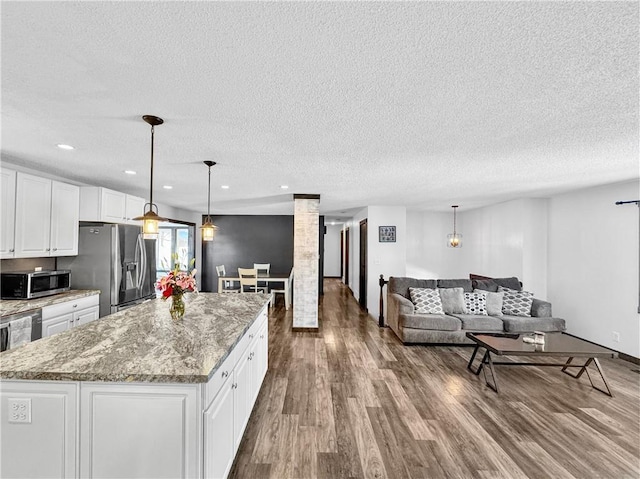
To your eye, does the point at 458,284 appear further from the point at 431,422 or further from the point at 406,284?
the point at 431,422

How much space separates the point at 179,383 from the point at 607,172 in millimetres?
4797

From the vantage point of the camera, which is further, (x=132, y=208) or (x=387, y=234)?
(x=387, y=234)

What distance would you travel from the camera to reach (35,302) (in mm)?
3371

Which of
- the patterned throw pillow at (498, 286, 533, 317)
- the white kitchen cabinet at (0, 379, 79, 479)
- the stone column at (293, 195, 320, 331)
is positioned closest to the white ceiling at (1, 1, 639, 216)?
the white kitchen cabinet at (0, 379, 79, 479)

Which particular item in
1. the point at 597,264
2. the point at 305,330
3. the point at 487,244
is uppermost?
the point at 487,244

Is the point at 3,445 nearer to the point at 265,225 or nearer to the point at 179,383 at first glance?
the point at 179,383

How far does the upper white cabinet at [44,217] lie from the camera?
3.36m

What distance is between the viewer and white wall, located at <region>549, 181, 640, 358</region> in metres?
4.25

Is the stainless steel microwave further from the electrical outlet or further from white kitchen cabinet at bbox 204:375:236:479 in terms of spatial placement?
white kitchen cabinet at bbox 204:375:236:479

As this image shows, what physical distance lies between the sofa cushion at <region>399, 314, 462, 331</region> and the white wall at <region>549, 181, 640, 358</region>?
2011mm

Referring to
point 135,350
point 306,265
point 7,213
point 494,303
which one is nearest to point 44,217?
point 7,213

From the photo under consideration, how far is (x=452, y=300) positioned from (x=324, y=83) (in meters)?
4.43

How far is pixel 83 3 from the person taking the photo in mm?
1162

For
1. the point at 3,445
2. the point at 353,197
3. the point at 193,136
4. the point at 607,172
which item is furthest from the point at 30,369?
the point at 607,172
